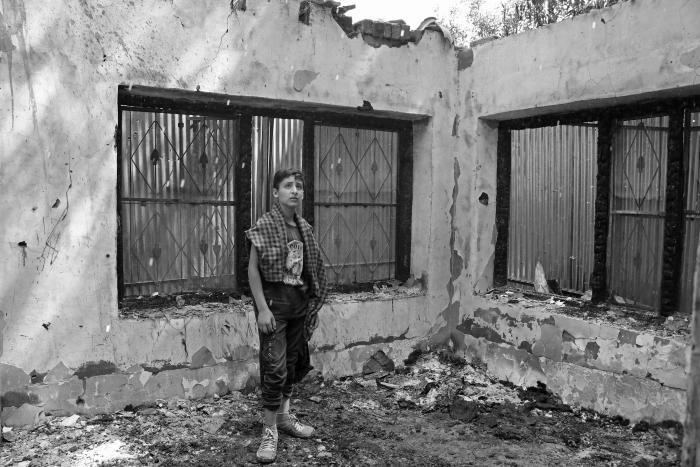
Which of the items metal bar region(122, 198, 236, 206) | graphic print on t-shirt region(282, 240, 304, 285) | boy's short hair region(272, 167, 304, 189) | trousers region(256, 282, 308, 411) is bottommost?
trousers region(256, 282, 308, 411)

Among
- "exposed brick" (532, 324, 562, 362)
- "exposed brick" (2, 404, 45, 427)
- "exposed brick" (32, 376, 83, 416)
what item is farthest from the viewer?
"exposed brick" (532, 324, 562, 362)

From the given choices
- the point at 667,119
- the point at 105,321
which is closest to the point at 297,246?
the point at 105,321

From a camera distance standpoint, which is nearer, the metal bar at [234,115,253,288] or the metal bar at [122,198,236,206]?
the metal bar at [122,198,236,206]

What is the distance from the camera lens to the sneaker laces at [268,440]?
3.59 m

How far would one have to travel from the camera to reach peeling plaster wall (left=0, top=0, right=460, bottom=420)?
367 cm

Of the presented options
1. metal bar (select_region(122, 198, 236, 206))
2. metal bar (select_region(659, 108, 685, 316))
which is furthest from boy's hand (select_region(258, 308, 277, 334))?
metal bar (select_region(659, 108, 685, 316))

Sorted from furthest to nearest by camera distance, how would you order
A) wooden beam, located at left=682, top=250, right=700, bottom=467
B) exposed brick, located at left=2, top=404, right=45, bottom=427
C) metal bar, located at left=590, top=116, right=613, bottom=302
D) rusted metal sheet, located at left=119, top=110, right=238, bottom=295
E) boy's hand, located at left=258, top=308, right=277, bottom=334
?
1. metal bar, located at left=590, top=116, right=613, bottom=302
2. rusted metal sheet, located at left=119, top=110, right=238, bottom=295
3. exposed brick, located at left=2, top=404, right=45, bottom=427
4. boy's hand, located at left=258, top=308, right=277, bottom=334
5. wooden beam, located at left=682, top=250, right=700, bottom=467

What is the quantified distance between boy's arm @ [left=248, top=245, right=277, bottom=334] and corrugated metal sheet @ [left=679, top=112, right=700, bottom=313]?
2.87 m

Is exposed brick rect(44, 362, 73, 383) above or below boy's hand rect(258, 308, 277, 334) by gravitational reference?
Answer: below

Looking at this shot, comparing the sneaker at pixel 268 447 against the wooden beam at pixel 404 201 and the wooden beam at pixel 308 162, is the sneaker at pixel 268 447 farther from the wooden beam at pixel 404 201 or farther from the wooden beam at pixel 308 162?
the wooden beam at pixel 404 201

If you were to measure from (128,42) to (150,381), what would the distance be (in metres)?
2.37

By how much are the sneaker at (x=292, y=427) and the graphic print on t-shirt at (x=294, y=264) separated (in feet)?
3.14

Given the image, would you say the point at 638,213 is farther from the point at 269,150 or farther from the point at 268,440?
the point at 268,440

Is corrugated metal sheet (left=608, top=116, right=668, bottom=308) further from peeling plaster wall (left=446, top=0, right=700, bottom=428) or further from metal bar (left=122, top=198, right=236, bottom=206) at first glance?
metal bar (left=122, top=198, right=236, bottom=206)
